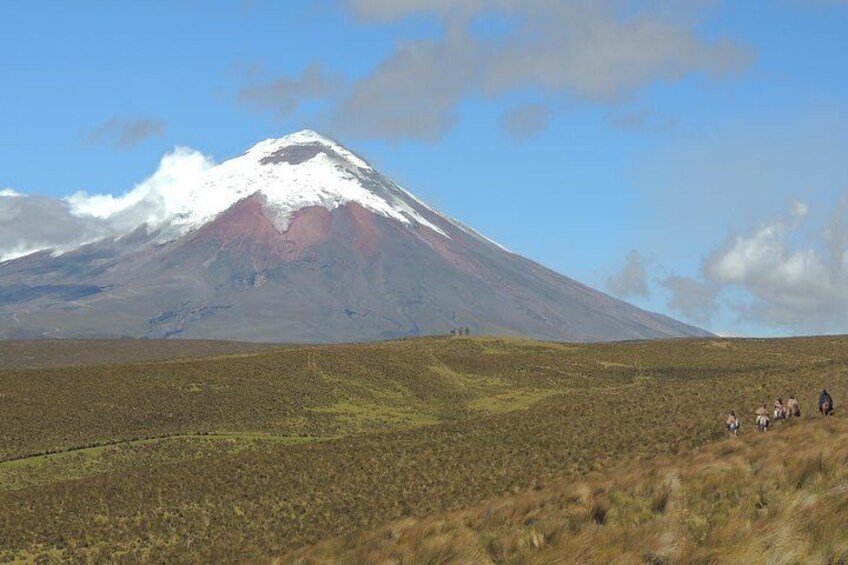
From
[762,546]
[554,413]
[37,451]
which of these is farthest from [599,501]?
[37,451]

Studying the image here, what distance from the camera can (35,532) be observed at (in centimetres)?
3959

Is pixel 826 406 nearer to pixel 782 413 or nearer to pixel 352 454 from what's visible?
pixel 782 413

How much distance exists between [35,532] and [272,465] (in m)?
14.0

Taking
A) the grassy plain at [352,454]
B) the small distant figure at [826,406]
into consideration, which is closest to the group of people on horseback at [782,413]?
the small distant figure at [826,406]

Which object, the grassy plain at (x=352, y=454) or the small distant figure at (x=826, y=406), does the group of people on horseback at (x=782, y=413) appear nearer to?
the small distant figure at (x=826, y=406)

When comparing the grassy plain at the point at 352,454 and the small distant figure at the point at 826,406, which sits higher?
the small distant figure at the point at 826,406

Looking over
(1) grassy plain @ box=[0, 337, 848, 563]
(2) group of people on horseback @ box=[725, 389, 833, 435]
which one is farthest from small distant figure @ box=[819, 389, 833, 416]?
(1) grassy plain @ box=[0, 337, 848, 563]

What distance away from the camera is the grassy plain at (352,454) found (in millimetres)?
15734

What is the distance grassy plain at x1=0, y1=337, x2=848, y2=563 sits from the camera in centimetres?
1573

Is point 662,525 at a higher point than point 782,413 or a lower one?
higher

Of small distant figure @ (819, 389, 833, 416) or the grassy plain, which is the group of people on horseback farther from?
the grassy plain

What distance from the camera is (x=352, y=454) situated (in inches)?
2078

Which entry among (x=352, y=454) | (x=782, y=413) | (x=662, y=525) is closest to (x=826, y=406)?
(x=782, y=413)

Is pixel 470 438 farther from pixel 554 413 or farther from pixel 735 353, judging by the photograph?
pixel 735 353
